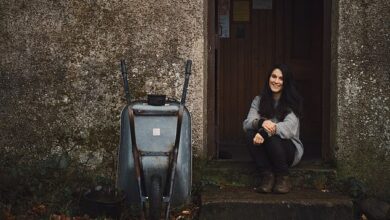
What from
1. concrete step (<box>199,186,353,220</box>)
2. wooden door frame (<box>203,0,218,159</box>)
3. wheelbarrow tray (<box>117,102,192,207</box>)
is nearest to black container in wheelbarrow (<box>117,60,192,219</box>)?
wheelbarrow tray (<box>117,102,192,207</box>)

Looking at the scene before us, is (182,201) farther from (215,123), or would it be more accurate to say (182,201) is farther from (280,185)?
(215,123)

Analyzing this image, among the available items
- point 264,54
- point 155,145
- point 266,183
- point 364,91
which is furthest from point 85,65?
point 264,54

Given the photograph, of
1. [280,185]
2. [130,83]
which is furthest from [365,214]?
[130,83]

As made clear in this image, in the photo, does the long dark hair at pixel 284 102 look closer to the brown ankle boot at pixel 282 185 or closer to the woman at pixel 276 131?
the woman at pixel 276 131

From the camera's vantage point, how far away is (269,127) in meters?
5.06

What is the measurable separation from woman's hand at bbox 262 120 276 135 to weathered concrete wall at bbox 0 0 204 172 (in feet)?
2.38

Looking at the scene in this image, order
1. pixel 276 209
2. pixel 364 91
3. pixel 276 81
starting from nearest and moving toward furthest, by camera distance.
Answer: pixel 276 209, pixel 276 81, pixel 364 91

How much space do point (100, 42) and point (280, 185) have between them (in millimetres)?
2164

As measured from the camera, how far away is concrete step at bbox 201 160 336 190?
5.49 m

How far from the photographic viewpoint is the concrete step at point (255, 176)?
5.49m

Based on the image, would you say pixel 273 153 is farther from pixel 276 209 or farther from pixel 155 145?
pixel 155 145

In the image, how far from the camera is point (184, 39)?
551cm

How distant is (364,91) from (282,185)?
124cm

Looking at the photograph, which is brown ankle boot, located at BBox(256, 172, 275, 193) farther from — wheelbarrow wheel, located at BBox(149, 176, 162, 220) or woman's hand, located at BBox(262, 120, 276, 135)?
wheelbarrow wheel, located at BBox(149, 176, 162, 220)
